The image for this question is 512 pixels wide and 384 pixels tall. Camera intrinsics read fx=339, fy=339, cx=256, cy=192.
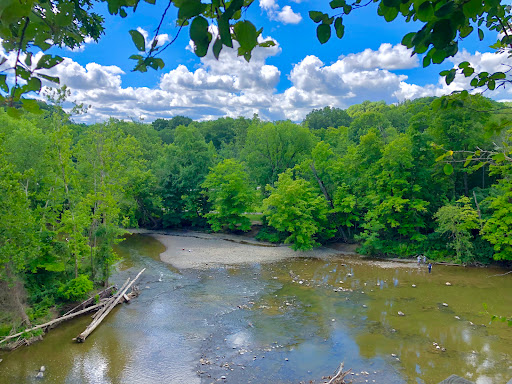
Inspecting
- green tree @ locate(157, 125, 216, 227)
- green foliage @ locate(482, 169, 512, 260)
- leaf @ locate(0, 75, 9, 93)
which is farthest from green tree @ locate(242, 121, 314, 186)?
leaf @ locate(0, 75, 9, 93)

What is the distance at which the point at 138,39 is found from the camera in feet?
5.27

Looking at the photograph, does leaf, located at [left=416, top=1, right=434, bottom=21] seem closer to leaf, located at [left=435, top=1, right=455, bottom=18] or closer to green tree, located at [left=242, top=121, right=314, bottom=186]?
leaf, located at [left=435, top=1, right=455, bottom=18]

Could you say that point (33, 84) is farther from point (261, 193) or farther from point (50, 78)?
point (261, 193)

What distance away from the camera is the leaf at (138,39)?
63.0 inches

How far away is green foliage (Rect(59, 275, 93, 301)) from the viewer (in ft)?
44.1

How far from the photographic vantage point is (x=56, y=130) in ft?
44.7

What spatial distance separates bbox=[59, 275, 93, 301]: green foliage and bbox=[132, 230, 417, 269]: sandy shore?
24.8 feet

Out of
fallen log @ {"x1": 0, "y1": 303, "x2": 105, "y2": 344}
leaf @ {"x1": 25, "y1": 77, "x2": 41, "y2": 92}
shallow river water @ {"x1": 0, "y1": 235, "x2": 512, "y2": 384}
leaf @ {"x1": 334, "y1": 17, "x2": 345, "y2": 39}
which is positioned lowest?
shallow river water @ {"x1": 0, "y1": 235, "x2": 512, "y2": 384}

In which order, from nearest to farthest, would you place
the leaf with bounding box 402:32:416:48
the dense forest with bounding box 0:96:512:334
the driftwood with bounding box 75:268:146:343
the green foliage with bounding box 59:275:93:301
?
the leaf with bounding box 402:32:416:48 < the dense forest with bounding box 0:96:512:334 < the driftwood with bounding box 75:268:146:343 < the green foliage with bounding box 59:275:93:301

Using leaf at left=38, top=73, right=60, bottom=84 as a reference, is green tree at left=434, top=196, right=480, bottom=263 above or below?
below

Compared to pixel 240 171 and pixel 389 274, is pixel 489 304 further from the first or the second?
pixel 240 171

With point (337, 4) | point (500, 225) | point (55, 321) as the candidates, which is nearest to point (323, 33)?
point (337, 4)

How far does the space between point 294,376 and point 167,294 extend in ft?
27.7

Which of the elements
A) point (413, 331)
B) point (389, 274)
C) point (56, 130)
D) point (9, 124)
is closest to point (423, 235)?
point (389, 274)
